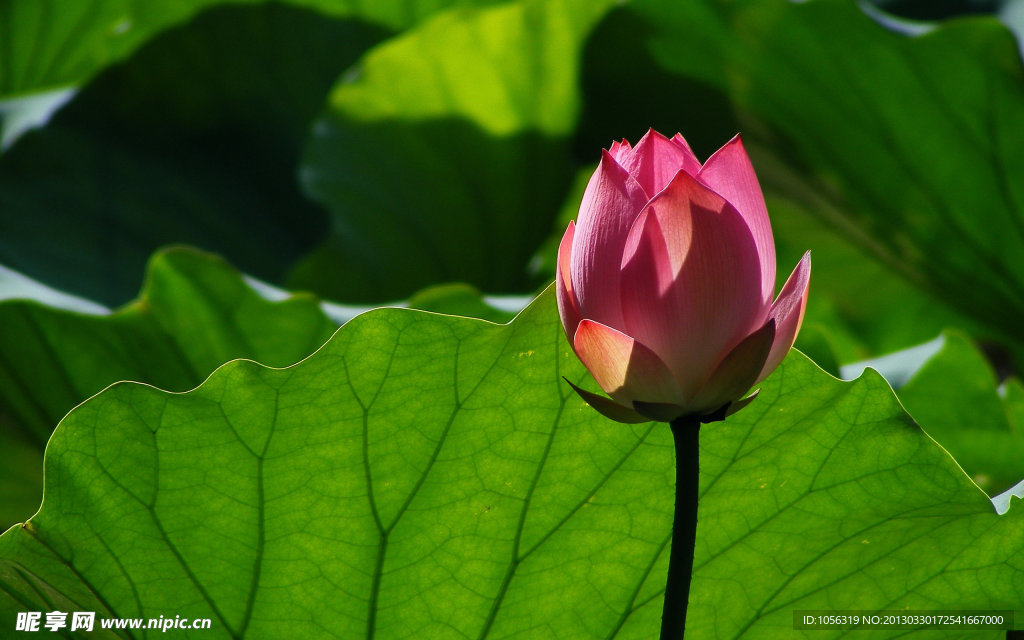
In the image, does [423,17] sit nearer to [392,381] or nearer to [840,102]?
[840,102]

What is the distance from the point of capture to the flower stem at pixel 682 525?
336 mm

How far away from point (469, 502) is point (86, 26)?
1551 mm

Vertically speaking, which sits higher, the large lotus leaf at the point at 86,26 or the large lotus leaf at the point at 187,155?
the large lotus leaf at the point at 86,26

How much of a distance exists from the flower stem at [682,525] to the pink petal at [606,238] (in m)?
0.05

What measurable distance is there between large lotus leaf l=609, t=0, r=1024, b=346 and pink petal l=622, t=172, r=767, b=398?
0.91 metres

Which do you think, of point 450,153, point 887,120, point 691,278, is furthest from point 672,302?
point 450,153

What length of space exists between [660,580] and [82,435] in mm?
332

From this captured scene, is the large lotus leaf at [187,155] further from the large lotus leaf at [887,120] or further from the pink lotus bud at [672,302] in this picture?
the pink lotus bud at [672,302]

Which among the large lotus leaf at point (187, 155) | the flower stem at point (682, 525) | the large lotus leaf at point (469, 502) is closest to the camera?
the flower stem at point (682, 525)

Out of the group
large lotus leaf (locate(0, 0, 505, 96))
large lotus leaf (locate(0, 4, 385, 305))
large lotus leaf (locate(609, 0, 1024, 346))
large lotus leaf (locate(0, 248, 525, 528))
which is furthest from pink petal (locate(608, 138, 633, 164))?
large lotus leaf (locate(0, 0, 505, 96))

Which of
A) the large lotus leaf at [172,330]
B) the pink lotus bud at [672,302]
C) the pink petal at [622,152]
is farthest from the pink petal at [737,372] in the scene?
the large lotus leaf at [172,330]

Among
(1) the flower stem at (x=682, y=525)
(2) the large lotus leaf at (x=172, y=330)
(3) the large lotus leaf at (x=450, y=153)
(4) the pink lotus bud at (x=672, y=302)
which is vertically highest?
(3) the large lotus leaf at (x=450, y=153)

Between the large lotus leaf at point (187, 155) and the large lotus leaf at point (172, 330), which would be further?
the large lotus leaf at point (187, 155)

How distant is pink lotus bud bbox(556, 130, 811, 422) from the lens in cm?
34
